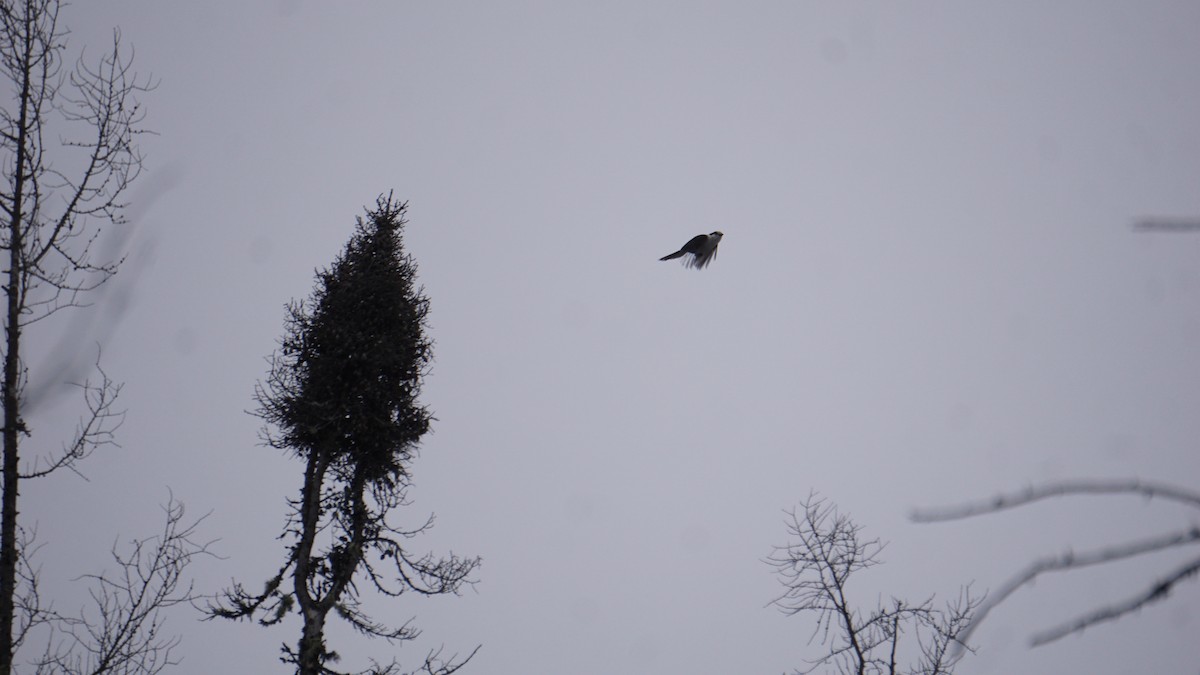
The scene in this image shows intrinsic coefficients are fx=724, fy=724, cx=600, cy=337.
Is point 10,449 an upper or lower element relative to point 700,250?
Answer: lower

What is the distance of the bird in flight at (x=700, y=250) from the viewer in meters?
11.3

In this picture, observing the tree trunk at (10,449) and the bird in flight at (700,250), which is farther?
the bird in flight at (700,250)

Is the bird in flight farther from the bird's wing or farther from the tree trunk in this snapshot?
the tree trunk

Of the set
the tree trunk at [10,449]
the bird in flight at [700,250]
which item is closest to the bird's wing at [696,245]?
the bird in flight at [700,250]

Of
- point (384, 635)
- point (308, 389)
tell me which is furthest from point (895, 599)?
point (308, 389)

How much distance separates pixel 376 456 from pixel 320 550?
63.7 inches

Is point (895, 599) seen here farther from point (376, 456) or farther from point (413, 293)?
point (413, 293)

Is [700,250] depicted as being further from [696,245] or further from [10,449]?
[10,449]

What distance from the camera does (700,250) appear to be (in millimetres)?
11688

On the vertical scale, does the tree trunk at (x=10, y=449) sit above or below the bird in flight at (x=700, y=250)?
below

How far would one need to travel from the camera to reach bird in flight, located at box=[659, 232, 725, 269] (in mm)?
11330

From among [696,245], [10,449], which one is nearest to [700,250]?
[696,245]

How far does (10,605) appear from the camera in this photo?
5098mm

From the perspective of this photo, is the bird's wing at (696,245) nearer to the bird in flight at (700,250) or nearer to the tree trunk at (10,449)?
the bird in flight at (700,250)
